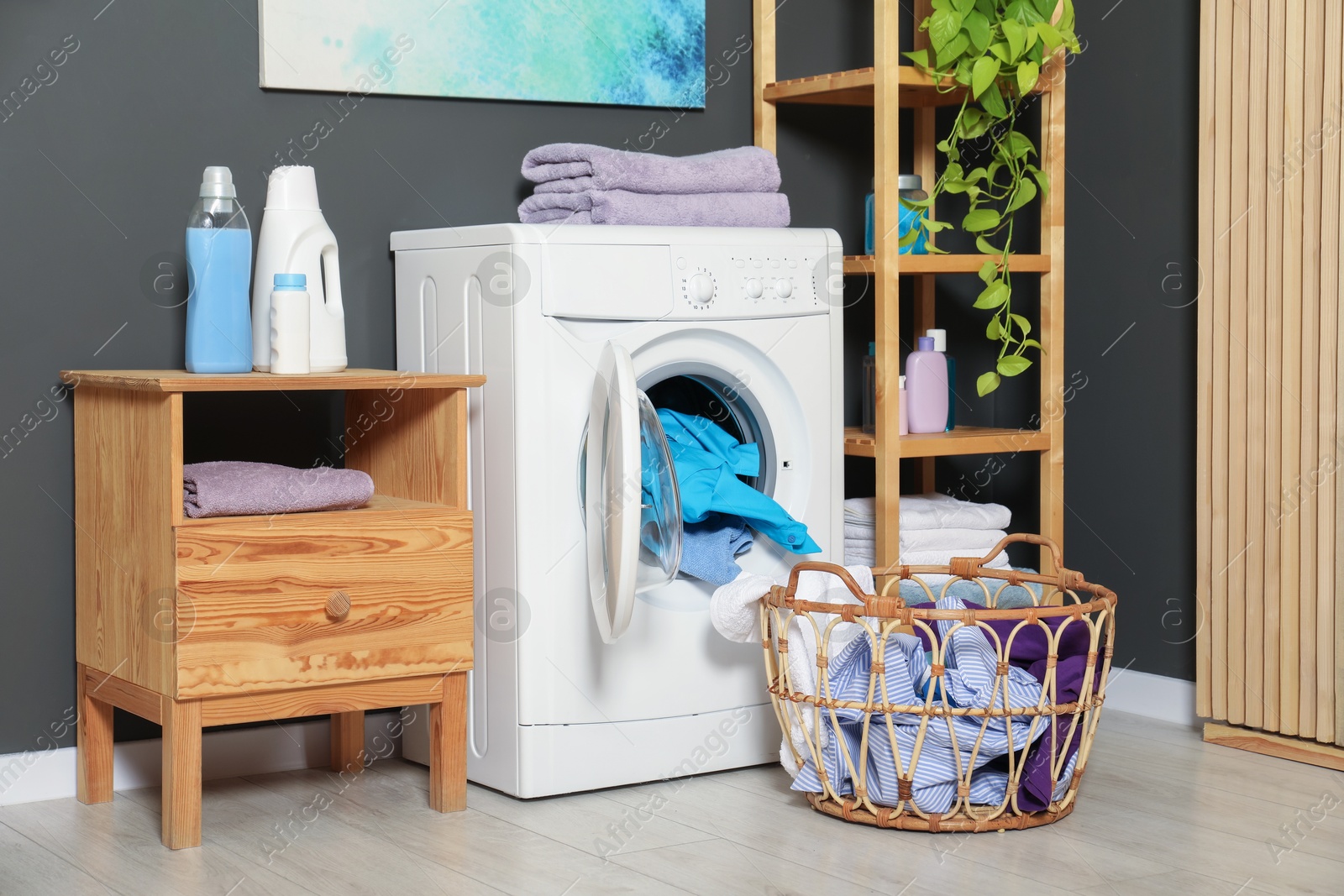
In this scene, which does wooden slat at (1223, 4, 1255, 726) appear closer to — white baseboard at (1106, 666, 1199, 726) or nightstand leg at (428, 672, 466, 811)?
white baseboard at (1106, 666, 1199, 726)

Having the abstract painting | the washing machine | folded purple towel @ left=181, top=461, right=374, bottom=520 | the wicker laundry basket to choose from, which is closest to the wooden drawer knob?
folded purple towel @ left=181, top=461, right=374, bottom=520

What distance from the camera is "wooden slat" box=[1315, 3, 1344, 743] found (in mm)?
2316

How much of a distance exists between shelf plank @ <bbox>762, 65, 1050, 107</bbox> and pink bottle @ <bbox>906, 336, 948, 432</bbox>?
47cm

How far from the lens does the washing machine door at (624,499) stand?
6.37 feet

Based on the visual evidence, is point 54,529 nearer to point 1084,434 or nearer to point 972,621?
point 972,621

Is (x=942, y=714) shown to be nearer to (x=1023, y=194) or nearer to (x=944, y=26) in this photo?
(x=1023, y=194)

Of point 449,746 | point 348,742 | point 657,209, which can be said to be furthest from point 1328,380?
point 348,742

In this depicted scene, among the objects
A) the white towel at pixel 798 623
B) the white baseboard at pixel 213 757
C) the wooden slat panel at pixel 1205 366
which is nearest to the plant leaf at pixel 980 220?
the wooden slat panel at pixel 1205 366

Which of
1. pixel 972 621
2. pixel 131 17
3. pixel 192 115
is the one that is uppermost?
pixel 131 17

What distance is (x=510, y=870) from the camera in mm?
1884

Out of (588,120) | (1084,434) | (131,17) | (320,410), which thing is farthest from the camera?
(1084,434)

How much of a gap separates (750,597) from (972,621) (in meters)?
0.35

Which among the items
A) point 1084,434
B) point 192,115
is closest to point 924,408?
point 1084,434

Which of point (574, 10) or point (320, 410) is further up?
point (574, 10)
